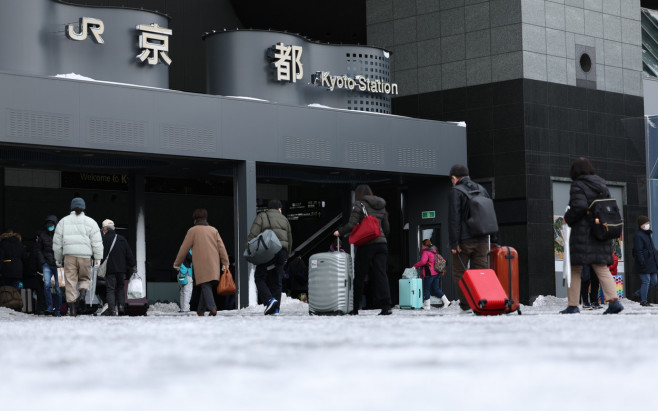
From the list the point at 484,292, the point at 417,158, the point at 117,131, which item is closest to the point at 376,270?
the point at 484,292

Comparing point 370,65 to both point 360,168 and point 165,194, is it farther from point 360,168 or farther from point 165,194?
point 165,194

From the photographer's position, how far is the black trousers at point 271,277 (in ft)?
49.1

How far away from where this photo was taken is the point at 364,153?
2227 cm

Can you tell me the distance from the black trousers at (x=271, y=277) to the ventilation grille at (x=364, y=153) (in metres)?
6.87

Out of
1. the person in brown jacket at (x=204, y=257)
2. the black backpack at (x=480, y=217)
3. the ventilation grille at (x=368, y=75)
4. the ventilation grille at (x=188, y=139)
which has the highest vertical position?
the ventilation grille at (x=368, y=75)

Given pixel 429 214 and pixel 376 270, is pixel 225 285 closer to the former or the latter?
pixel 376 270

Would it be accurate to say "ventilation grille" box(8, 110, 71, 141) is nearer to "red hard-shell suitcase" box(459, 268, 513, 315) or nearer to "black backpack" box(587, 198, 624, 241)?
"red hard-shell suitcase" box(459, 268, 513, 315)

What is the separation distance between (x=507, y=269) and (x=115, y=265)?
21.3 feet

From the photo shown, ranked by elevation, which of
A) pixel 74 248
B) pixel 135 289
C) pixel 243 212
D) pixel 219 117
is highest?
pixel 219 117

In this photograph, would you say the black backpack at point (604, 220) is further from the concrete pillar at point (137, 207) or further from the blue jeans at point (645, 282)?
the concrete pillar at point (137, 207)

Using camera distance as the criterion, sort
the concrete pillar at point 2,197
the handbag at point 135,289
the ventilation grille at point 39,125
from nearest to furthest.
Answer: the ventilation grille at point 39,125
the handbag at point 135,289
the concrete pillar at point 2,197

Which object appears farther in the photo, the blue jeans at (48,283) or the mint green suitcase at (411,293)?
the mint green suitcase at (411,293)

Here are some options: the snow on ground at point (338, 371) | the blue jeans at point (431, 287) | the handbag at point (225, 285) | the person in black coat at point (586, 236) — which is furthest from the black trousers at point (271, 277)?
the snow on ground at point (338, 371)

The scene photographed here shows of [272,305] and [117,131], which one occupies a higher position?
[117,131]
